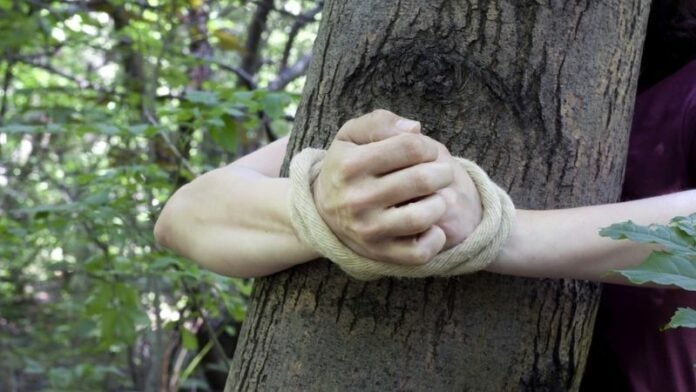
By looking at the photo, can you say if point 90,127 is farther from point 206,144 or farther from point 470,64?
point 206,144

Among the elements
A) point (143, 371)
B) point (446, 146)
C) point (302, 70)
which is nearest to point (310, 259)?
point (446, 146)

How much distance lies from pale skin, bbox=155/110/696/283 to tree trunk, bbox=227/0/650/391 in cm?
6

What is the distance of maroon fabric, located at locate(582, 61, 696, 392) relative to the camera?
1.06m

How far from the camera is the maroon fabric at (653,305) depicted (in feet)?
3.46

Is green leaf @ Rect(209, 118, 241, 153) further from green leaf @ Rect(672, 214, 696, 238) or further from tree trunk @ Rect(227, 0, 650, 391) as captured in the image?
green leaf @ Rect(672, 214, 696, 238)

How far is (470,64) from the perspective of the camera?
962 mm

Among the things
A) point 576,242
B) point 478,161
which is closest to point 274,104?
point 478,161

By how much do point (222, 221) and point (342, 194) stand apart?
25 centimetres

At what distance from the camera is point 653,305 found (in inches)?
41.7

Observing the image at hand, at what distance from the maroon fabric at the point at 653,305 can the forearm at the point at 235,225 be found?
0.45 m

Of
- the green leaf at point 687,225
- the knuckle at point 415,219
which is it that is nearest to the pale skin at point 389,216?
the knuckle at point 415,219

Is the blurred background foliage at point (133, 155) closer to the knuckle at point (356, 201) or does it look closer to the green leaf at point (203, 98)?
the green leaf at point (203, 98)

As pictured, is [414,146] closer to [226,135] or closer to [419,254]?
[419,254]

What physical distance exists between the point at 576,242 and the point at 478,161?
148mm
